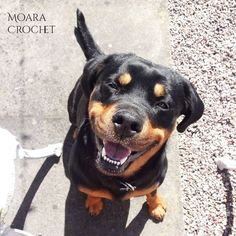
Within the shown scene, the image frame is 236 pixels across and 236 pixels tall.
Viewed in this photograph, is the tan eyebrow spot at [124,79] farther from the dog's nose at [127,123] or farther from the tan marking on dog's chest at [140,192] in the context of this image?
the tan marking on dog's chest at [140,192]

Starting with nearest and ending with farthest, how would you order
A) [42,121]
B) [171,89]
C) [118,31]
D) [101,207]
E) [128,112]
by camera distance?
[128,112] → [171,89] → [101,207] → [42,121] → [118,31]

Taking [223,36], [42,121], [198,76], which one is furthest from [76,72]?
[223,36]

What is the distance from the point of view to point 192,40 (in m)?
4.80

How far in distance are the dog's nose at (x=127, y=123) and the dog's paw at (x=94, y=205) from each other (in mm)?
1209

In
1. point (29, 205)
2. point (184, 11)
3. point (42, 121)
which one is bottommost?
point (29, 205)

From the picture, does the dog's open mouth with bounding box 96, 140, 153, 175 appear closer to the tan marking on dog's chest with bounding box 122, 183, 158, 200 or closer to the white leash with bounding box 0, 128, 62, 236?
the tan marking on dog's chest with bounding box 122, 183, 158, 200

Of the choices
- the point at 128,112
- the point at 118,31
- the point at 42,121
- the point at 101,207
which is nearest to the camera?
the point at 128,112

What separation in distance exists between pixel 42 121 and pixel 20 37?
83 centimetres

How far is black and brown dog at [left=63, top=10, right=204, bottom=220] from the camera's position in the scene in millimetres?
3070

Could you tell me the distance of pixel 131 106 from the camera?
3.04m

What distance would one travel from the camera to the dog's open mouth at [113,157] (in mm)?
3205

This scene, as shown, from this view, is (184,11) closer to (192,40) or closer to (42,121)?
(192,40)

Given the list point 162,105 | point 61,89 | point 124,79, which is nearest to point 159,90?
point 162,105

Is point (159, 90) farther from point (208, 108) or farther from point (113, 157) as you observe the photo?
point (208, 108)
